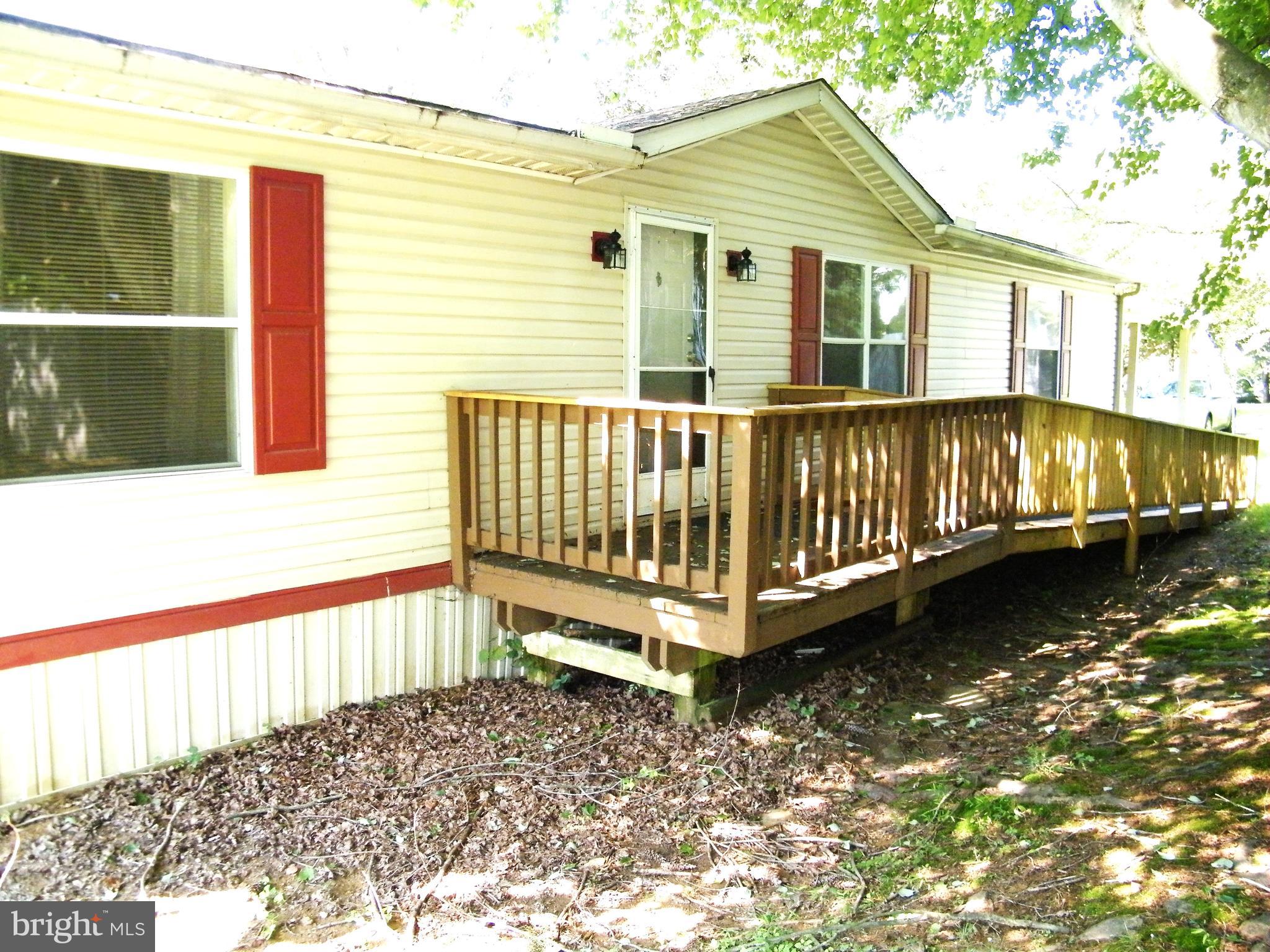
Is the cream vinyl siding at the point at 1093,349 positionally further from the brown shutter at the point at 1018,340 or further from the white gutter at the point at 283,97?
the white gutter at the point at 283,97

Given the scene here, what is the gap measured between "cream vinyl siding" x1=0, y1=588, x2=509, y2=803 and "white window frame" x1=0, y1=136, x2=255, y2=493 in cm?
80

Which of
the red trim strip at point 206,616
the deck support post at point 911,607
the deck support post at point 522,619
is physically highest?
the red trim strip at point 206,616

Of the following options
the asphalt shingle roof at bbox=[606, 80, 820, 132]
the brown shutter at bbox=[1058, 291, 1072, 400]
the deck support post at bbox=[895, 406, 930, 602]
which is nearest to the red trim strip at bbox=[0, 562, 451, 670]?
the deck support post at bbox=[895, 406, 930, 602]

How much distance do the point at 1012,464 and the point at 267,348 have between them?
509cm

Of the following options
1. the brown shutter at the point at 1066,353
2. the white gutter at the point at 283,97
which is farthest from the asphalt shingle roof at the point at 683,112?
the brown shutter at the point at 1066,353

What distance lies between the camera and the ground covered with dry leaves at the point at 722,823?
11.6ft

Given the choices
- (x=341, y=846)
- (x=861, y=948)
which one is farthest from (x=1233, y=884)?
(x=341, y=846)

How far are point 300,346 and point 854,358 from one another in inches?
223

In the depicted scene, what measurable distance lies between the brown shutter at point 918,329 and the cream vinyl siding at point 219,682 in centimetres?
562

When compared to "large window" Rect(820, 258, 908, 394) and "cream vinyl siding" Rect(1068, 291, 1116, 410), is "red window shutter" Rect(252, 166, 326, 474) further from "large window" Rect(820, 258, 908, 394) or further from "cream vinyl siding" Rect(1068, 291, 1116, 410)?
"cream vinyl siding" Rect(1068, 291, 1116, 410)

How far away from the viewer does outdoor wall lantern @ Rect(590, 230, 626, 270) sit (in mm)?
6629

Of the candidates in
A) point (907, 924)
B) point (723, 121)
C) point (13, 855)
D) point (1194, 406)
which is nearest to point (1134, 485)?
point (723, 121)

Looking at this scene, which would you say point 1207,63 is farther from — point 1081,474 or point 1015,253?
point 1015,253

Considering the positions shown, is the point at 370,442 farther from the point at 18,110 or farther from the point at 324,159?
the point at 18,110
